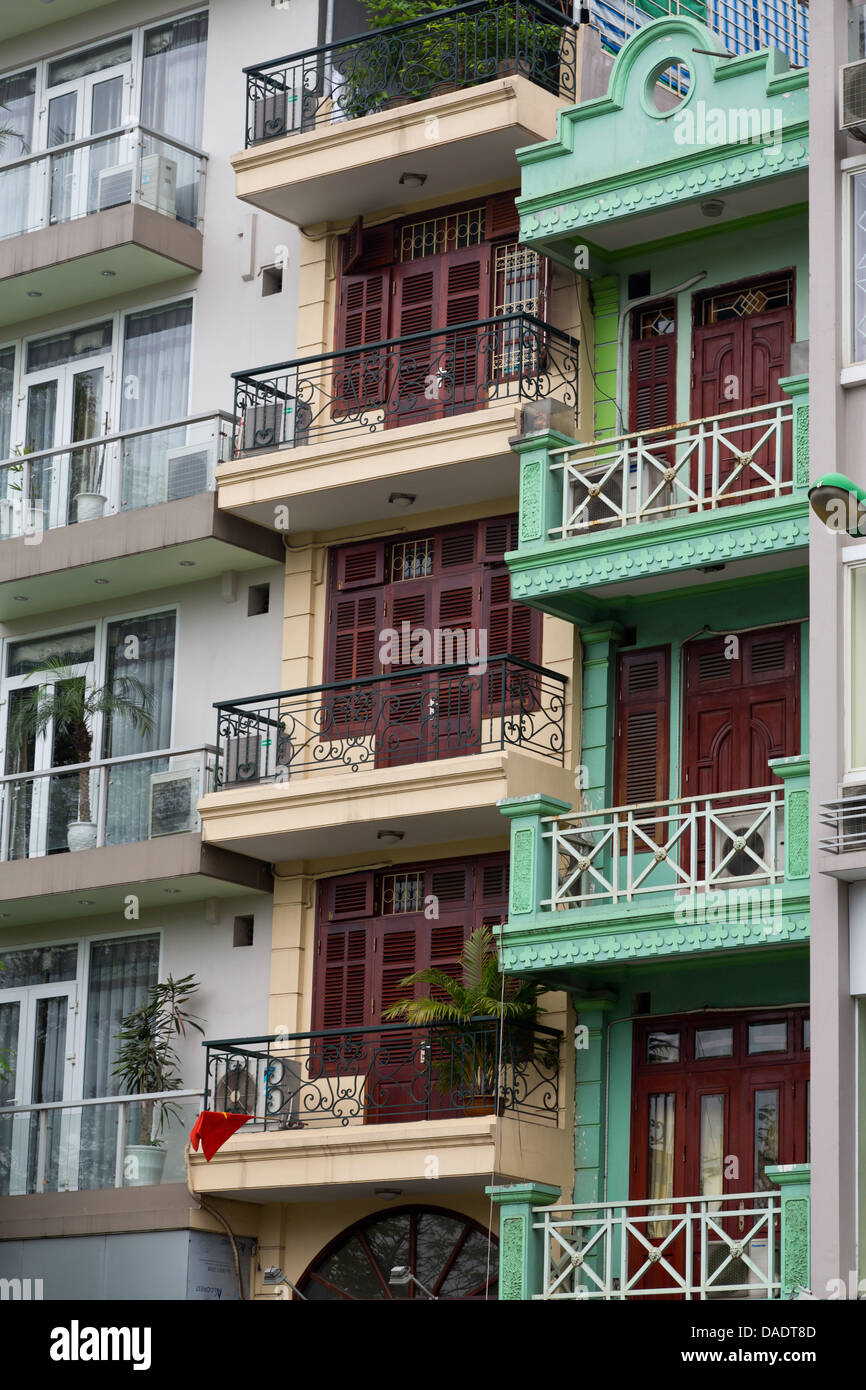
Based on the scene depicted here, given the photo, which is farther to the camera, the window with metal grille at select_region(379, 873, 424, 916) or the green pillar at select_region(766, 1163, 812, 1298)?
the window with metal grille at select_region(379, 873, 424, 916)

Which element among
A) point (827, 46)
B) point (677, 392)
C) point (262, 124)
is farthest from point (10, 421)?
point (827, 46)

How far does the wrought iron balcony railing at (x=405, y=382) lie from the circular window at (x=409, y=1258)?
712cm

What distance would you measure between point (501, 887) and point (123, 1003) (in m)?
4.50

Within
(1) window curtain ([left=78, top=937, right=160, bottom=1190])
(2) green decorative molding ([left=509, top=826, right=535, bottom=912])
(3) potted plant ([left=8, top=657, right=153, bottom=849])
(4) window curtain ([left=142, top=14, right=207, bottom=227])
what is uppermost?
(4) window curtain ([left=142, top=14, right=207, bottom=227])

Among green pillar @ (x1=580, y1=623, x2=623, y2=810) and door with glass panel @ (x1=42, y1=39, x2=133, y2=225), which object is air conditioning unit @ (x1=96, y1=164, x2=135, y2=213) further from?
green pillar @ (x1=580, y1=623, x2=623, y2=810)

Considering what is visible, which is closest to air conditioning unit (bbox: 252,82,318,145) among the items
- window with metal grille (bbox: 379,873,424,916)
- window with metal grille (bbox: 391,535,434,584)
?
window with metal grille (bbox: 391,535,434,584)

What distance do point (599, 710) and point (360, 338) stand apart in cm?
489

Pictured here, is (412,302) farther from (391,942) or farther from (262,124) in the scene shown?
(391,942)

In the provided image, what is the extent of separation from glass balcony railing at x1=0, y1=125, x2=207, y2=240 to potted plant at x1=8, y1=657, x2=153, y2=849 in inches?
188

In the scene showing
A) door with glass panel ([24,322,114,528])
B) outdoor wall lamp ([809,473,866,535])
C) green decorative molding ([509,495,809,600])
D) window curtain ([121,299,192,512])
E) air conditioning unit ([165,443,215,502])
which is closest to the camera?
outdoor wall lamp ([809,473,866,535])

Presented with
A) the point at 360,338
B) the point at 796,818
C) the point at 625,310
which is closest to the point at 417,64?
the point at 360,338

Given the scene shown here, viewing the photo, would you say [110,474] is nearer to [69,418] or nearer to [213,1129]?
[69,418]

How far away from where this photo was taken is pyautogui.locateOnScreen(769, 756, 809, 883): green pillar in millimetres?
17828

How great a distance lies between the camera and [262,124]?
23.9 m
